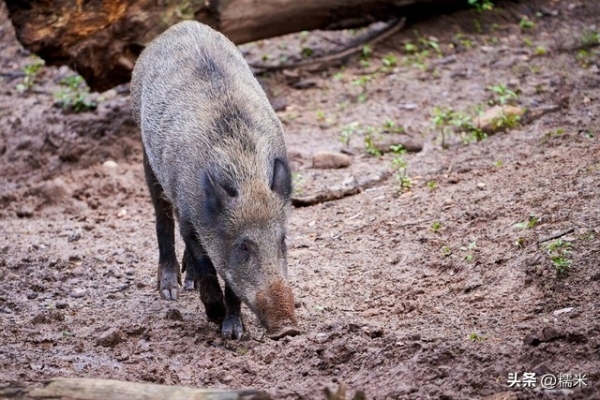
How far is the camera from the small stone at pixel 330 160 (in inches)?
338

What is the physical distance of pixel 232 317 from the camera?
5785 millimetres

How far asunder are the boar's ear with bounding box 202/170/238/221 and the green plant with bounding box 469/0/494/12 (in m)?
6.58

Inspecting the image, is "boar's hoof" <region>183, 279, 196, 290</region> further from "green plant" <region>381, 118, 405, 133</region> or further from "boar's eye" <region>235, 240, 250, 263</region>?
"green plant" <region>381, 118, 405, 133</region>

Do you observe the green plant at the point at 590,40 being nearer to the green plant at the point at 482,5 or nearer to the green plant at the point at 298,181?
the green plant at the point at 482,5

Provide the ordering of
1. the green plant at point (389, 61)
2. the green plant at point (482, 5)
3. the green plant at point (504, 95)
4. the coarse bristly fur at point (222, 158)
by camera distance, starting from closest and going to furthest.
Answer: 1. the coarse bristly fur at point (222, 158)
2. the green plant at point (504, 95)
3. the green plant at point (389, 61)
4. the green plant at point (482, 5)

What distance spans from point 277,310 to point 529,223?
6.17ft

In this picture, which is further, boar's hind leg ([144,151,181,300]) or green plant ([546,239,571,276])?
boar's hind leg ([144,151,181,300])

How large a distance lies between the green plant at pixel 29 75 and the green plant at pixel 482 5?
5.35m

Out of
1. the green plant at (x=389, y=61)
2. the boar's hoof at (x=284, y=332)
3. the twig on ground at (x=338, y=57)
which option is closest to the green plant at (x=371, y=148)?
the green plant at (x=389, y=61)

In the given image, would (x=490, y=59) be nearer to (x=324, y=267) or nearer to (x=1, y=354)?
(x=324, y=267)

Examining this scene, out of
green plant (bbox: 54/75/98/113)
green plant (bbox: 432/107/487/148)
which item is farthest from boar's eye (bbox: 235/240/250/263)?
green plant (bbox: 54/75/98/113)

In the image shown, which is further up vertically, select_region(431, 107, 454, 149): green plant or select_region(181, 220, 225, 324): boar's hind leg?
select_region(181, 220, 225, 324): boar's hind leg

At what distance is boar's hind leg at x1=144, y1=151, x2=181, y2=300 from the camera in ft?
22.0

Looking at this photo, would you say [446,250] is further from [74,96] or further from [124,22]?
[74,96]
